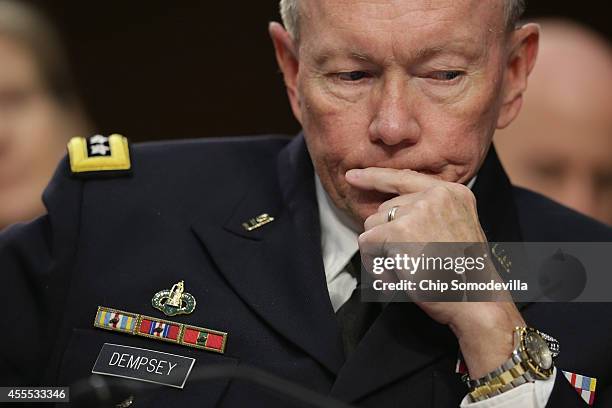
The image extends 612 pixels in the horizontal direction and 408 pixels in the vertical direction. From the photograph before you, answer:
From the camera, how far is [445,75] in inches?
93.0

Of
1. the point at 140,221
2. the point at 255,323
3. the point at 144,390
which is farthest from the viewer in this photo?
the point at 140,221

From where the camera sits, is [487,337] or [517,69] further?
[517,69]

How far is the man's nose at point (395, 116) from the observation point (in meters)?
2.30

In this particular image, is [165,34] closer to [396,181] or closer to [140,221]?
[140,221]

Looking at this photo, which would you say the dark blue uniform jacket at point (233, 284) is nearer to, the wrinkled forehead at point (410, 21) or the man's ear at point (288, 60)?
the man's ear at point (288, 60)

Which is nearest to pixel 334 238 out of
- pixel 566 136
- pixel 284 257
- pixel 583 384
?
pixel 284 257

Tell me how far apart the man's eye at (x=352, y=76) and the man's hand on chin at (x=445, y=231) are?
0.20 m

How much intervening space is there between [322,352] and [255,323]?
173 millimetres

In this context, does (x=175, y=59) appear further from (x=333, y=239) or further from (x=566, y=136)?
(x=333, y=239)

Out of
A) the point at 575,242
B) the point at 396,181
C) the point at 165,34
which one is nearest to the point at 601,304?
the point at 575,242

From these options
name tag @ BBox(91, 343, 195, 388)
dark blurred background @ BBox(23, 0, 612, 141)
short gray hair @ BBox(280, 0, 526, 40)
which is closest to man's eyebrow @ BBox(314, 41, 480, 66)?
short gray hair @ BBox(280, 0, 526, 40)

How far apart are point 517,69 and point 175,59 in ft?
6.15

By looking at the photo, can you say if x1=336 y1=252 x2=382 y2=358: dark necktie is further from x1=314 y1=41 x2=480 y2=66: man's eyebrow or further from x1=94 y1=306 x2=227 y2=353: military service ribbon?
x1=314 y1=41 x2=480 y2=66: man's eyebrow

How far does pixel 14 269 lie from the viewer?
254 cm
